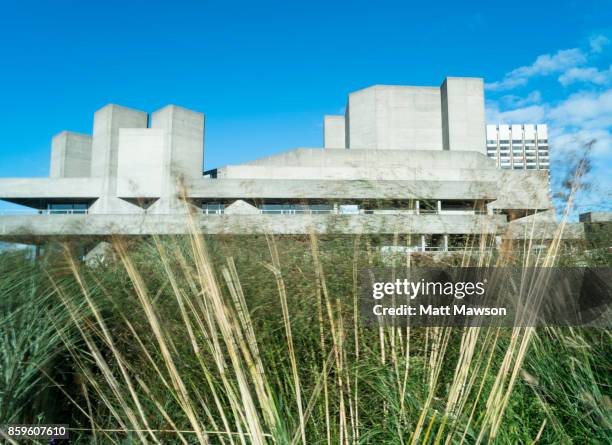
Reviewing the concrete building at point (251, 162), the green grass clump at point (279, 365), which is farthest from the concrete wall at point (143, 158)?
the green grass clump at point (279, 365)

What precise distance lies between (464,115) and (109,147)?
2977 centimetres

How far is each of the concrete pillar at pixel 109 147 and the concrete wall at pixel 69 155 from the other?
332 cm

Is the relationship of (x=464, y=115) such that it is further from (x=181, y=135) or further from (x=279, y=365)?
(x=279, y=365)

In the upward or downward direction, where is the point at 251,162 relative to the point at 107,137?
downward

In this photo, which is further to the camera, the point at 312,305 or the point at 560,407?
the point at 312,305

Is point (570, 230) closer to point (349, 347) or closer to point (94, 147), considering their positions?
point (349, 347)

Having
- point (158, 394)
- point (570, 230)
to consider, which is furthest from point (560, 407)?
point (158, 394)

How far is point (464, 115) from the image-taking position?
111 feet

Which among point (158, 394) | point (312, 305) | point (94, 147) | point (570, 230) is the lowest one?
point (158, 394)

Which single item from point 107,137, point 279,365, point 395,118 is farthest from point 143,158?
point 279,365

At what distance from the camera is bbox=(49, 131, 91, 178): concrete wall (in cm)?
3347

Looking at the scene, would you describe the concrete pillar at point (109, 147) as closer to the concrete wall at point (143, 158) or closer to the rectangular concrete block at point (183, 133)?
the concrete wall at point (143, 158)

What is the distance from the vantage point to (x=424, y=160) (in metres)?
28.4

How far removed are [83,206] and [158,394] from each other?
32117 mm
